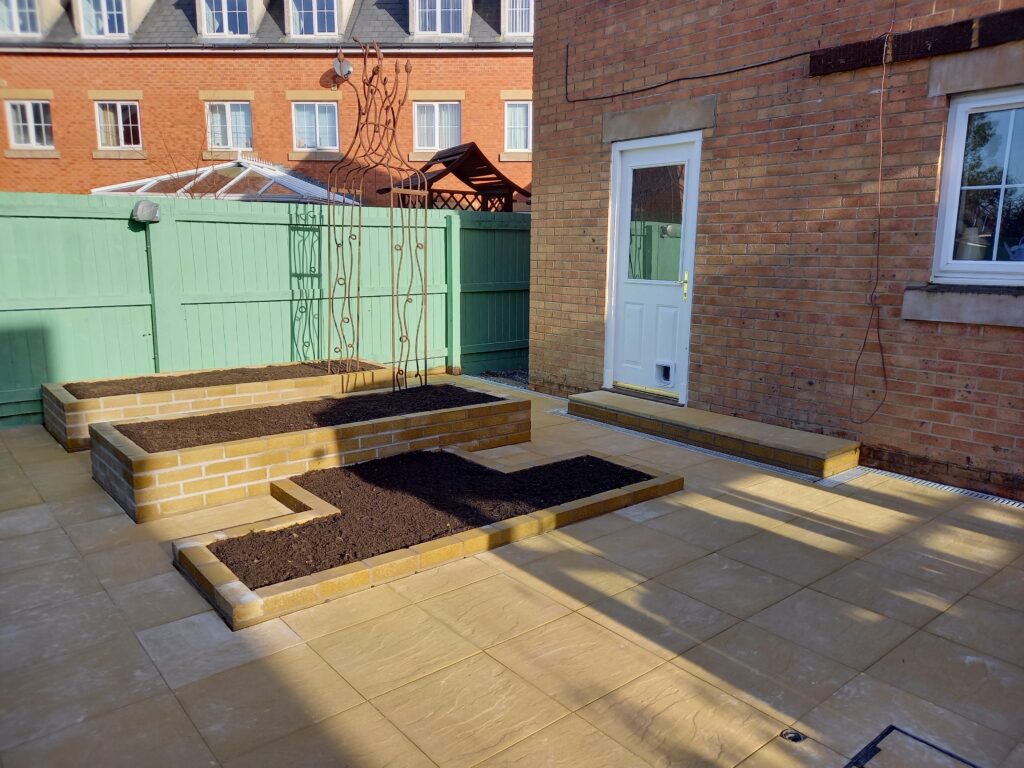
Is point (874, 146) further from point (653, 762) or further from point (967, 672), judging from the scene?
point (653, 762)

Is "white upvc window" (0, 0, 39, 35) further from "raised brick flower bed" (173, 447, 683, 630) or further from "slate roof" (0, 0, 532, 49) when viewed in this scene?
"raised brick flower bed" (173, 447, 683, 630)

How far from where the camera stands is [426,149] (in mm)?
18734

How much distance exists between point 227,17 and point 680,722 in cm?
2109

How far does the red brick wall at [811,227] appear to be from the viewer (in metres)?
4.80

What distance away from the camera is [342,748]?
2.31 metres

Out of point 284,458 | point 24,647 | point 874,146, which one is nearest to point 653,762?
point 24,647

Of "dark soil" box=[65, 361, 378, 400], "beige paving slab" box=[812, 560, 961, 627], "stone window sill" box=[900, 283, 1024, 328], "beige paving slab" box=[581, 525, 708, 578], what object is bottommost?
"beige paving slab" box=[812, 560, 961, 627]


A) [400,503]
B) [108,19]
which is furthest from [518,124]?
[400,503]

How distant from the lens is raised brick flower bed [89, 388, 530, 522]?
4238 mm

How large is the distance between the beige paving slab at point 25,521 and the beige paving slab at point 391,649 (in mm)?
2243

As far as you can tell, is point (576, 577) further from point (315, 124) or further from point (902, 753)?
point (315, 124)

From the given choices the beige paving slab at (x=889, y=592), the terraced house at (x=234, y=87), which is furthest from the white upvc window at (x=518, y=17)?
the beige paving slab at (x=889, y=592)

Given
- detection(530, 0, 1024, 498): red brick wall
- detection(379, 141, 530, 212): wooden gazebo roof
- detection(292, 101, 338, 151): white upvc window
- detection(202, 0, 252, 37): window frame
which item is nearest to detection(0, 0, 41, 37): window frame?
detection(202, 0, 252, 37): window frame

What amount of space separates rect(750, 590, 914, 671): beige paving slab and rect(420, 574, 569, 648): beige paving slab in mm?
956
